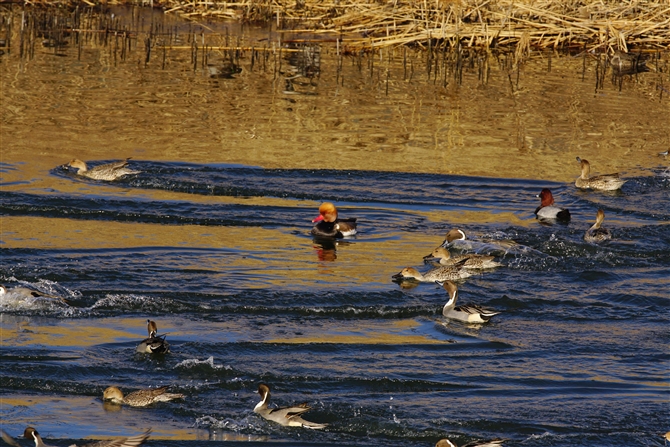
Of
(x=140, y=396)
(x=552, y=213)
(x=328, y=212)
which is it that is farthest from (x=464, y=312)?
(x=552, y=213)

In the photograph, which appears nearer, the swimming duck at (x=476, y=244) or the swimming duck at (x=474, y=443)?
the swimming duck at (x=474, y=443)

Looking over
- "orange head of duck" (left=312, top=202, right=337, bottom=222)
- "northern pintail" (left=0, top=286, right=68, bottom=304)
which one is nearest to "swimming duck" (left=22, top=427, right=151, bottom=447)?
"northern pintail" (left=0, top=286, right=68, bottom=304)

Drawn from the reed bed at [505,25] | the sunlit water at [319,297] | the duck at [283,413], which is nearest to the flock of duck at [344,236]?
the duck at [283,413]

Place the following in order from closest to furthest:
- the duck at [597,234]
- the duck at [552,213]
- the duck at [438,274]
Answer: the duck at [438,274] < the duck at [597,234] < the duck at [552,213]

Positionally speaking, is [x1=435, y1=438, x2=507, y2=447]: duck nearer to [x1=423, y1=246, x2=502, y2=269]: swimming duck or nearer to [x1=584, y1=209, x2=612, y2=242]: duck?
[x1=423, y1=246, x2=502, y2=269]: swimming duck

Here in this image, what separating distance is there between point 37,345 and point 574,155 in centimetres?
1016

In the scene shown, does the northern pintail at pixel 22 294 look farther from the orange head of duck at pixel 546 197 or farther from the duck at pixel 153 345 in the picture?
the orange head of duck at pixel 546 197

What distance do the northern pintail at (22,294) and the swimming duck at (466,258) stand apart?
4.05 metres

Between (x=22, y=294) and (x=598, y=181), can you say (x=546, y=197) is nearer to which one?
(x=598, y=181)

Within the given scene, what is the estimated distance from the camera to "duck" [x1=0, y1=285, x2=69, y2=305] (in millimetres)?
10258

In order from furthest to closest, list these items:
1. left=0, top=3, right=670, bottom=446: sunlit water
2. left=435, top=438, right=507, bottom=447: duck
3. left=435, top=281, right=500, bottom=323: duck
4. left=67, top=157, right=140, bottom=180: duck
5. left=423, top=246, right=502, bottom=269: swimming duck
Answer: left=67, top=157, right=140, bottom=180: duck → left=423, top=246, right=502, bottom=269: swimming duck → left=435, top=281, right=500, bottom=323: duck → left=0, top=3, right=670, bottom=446: sunlit water → left=435, top=438, right=507, bottom=447: duck

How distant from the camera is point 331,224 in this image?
13297 millimetres

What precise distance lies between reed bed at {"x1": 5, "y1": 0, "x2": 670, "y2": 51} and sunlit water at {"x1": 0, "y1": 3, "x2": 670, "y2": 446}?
710 cm

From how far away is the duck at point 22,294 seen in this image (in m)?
10.3
